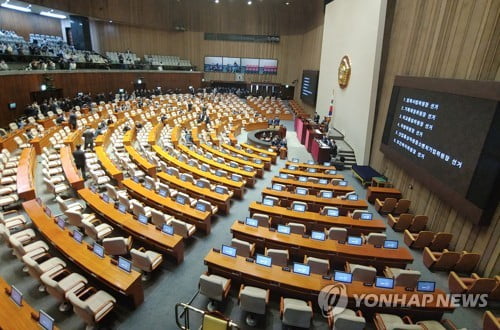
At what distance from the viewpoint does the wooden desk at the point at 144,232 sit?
20.0ft

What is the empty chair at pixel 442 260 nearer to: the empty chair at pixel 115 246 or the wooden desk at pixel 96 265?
the wooden desk at pixel 96 265

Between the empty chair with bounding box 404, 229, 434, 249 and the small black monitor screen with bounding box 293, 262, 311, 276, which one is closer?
the small black monitor screen with bounding box 293, 262, 311, 276

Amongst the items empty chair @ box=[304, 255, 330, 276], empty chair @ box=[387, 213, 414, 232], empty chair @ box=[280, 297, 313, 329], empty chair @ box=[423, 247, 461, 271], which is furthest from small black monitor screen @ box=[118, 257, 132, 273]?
Answer: empty chair @ box=[387, 213, 414, 232]

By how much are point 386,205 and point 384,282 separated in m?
5.04

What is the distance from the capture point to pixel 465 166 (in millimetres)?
6980

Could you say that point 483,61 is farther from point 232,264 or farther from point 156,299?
point 156,299

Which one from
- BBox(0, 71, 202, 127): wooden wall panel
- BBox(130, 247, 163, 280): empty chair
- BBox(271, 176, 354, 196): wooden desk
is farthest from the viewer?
BBox(0, 71, 202, 127): wooden wall panel

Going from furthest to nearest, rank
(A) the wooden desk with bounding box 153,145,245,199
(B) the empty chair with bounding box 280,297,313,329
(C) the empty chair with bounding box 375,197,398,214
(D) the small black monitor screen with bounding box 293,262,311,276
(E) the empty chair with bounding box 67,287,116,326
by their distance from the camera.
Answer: (A) the wooden desk with bounding box 153,145,245,199, (C) the empty chair with bounding box 375,197,398,214, (D) the small black monitor screen with bounding box 293,262,311,276, (B) the empty chair with bounding box 280,297,313,329, (E) the empty chair with bounding box 67,287,116,326

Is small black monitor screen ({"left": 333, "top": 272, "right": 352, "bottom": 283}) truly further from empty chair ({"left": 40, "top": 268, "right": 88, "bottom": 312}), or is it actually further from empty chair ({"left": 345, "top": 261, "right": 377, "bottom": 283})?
empty chair ({"left": 40, "top": 268, "right": 88, "bottom": 312})

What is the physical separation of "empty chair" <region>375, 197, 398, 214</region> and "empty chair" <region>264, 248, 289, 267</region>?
5.34 meters

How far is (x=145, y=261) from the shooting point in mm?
5457

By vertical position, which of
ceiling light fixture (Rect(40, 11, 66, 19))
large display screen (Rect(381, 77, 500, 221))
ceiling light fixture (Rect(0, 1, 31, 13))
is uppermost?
ceiling light fixture (Rect(40, 11, 66, 19))

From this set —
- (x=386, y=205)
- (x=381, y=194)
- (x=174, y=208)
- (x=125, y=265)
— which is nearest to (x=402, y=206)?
(x=386, y=205)

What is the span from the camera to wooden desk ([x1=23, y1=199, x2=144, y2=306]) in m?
4.81
